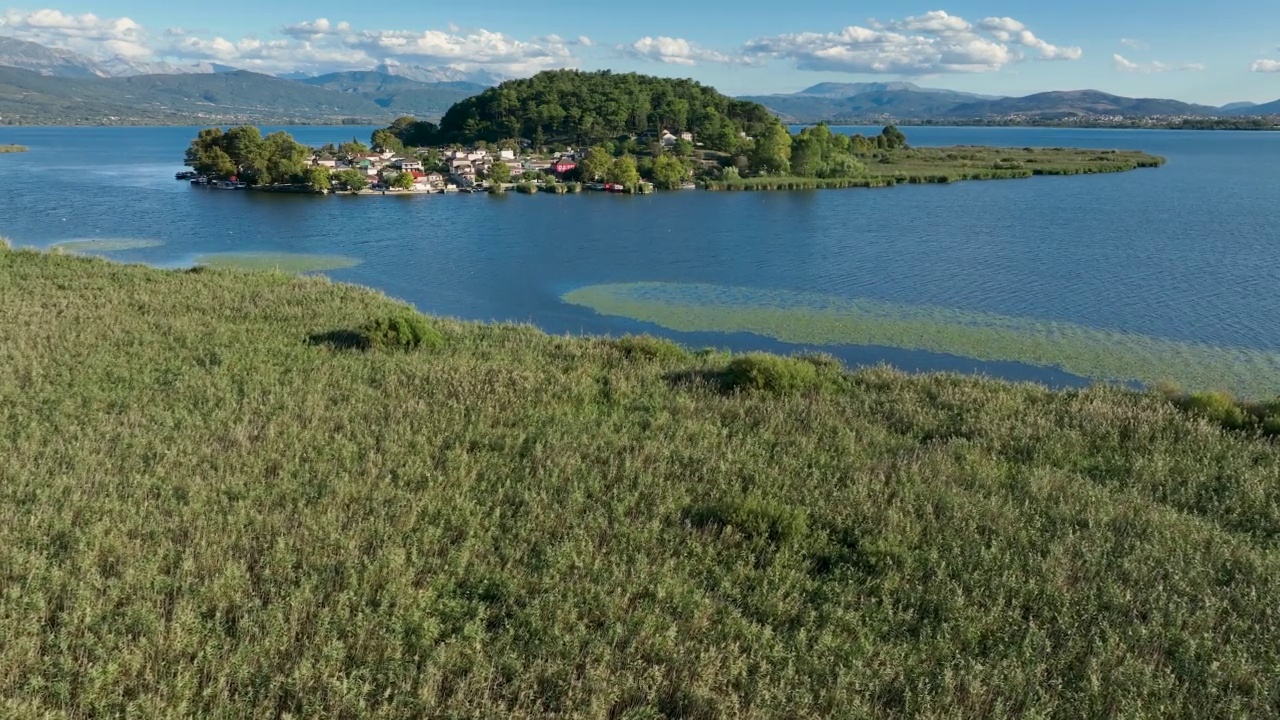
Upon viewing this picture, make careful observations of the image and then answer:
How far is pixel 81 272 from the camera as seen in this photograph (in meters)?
24.7

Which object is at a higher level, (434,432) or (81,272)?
(81,272)

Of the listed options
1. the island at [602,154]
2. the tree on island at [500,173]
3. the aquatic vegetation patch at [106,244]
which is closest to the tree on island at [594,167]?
the island at [602,154]

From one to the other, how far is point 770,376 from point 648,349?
3975 mm

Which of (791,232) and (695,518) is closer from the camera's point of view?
(695,518)

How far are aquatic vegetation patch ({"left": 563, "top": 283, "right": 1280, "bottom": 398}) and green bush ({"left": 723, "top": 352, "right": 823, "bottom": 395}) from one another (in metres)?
12.5

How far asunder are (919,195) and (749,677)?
78167 millimetres

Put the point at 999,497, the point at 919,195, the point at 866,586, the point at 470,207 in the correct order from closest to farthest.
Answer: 1. the point at 866,586
2. the point at 999,497
3. the point at 470,207
4. the point at 919,195

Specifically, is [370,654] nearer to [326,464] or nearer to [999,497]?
[326,464]

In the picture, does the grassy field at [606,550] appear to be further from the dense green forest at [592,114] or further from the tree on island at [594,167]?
the dense green forest at [592,114]

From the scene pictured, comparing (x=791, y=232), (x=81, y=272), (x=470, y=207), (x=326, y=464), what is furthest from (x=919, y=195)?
(x=326, y=464)

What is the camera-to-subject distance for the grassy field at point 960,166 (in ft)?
283

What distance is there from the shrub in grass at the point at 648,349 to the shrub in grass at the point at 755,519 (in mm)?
8943

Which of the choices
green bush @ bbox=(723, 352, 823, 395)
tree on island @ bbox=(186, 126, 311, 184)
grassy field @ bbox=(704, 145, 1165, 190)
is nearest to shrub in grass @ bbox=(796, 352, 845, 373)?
green bush @ bbox=(723, 352, 823, 395)

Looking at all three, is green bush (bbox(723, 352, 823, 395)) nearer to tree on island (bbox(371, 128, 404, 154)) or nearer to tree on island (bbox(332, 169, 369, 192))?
tree on island (bbox(332, 169, 369, 192))
